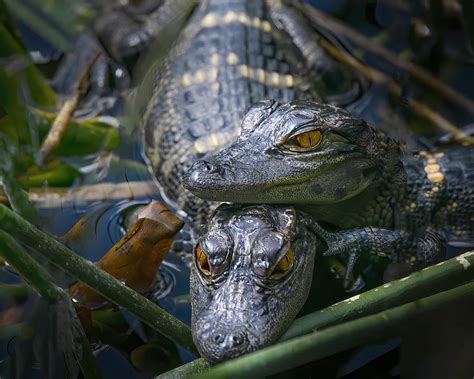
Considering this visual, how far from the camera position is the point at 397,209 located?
3176 mm

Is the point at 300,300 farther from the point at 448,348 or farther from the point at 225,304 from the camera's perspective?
the point at 448,348

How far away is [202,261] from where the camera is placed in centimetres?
252

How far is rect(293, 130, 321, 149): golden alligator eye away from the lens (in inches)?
107

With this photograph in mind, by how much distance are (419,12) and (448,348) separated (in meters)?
2.70

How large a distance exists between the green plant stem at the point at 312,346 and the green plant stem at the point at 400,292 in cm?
15

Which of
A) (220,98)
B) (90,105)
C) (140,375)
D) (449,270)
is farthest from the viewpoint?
(90,105)

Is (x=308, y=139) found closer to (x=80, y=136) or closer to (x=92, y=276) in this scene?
(x=92, y=276)

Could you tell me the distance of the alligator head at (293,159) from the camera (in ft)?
8.34

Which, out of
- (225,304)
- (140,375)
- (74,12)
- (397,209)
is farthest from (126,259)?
(74,12)

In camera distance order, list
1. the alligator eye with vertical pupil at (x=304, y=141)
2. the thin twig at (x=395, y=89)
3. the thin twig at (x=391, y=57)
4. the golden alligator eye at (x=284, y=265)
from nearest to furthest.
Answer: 1. the golden alligator eye at (x=284, y=265)
2. the alligator eye with vertical pupil at (x=304, y=141)
3. the thin twig at (x=395, y=89)
4. the thin twig at (x=391, y=57)

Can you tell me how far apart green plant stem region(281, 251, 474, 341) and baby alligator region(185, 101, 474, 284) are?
52cm

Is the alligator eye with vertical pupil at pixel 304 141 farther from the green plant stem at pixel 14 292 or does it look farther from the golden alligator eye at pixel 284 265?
the green plant stem at pixel 14 292

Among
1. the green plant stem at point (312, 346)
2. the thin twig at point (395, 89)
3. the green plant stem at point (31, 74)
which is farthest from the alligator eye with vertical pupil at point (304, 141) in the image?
the green plant stem at point (31, 74)

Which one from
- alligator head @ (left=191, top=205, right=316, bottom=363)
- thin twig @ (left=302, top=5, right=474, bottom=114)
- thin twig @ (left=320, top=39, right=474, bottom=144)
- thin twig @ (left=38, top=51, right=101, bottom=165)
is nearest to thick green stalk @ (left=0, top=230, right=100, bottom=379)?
alligator head @ (left=191, top=205, right=316, bottom=363)
